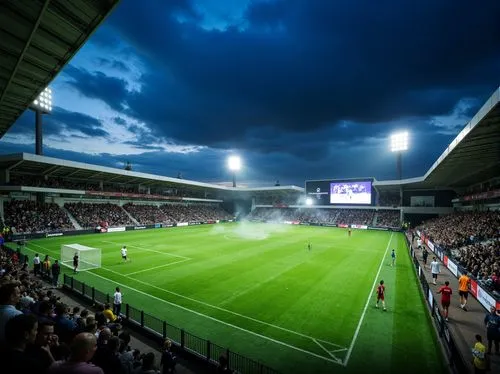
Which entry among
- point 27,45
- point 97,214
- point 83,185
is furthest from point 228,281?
point 83,185

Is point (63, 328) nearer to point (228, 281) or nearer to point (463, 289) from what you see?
point (228, 281)

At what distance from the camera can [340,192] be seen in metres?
73.1

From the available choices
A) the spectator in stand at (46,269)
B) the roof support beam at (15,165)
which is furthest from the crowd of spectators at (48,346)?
the roof support beam at (15,165)

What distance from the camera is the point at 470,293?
17.7m

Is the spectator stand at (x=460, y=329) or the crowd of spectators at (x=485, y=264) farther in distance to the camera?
the crowd of spectators at (x=485, y=264)

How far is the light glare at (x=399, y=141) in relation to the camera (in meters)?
64.3

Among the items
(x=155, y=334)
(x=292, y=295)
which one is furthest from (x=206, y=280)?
(x=155, y=334)

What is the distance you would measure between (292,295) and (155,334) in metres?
8.64

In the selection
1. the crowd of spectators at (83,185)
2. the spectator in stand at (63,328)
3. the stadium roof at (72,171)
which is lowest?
the spectator in stand at (63,328)

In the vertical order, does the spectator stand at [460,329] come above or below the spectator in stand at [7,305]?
below

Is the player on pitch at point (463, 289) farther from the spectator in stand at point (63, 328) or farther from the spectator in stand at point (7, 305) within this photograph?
the spectator in stand at point (7, 305)

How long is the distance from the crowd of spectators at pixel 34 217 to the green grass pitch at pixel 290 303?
339 inches

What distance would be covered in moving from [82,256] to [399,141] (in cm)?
6593

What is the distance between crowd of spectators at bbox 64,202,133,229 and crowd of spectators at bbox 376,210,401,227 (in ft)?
174
